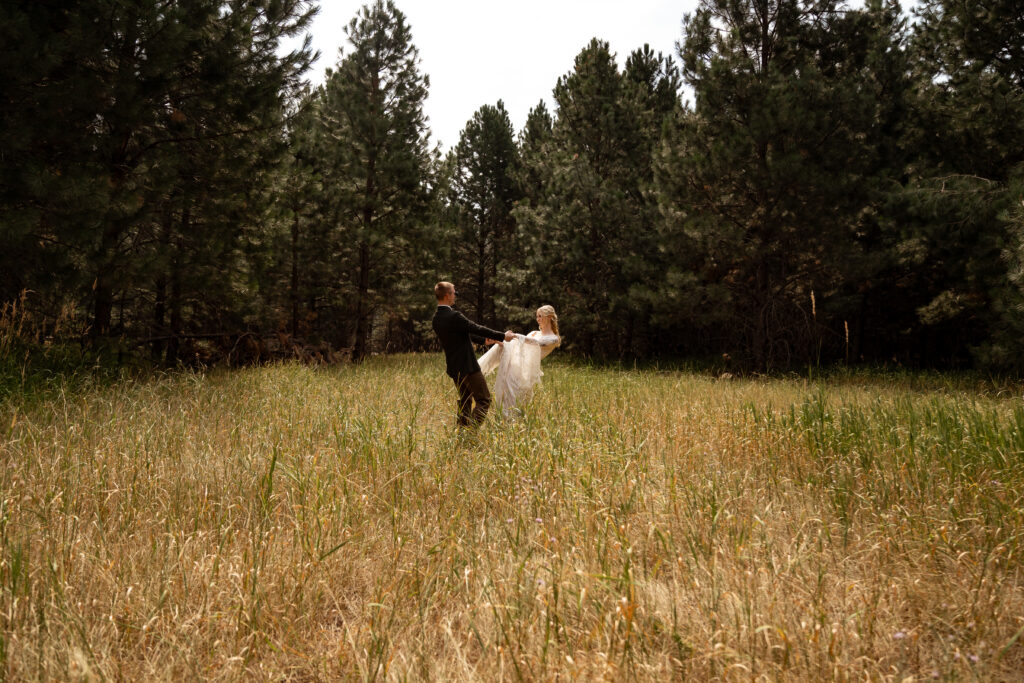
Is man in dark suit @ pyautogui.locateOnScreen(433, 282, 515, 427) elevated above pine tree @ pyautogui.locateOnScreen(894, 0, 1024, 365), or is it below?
below

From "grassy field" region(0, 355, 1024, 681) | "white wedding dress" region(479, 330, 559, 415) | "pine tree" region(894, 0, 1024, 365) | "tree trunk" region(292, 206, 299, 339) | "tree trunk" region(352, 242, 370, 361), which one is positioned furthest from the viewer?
"tree trunk" region(352, 242, 370, 361)

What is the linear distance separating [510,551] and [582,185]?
13783 mm

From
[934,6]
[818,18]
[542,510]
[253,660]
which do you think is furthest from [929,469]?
[934,6]

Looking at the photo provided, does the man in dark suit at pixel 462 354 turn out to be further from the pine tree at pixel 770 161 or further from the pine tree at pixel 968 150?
the pine tree at pixel 968 150

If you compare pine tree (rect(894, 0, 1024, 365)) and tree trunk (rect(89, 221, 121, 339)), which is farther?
pine tree (rect(894, 0, 1024, 365))

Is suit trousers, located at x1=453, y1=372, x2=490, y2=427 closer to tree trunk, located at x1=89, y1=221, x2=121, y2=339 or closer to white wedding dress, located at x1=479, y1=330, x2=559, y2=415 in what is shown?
white wedding dress, located at x1=479, y1=330, x2=559, y2=415

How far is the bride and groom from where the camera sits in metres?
5.30

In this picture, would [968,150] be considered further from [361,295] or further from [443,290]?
[361,295]

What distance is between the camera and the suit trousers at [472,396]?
5.32 meters

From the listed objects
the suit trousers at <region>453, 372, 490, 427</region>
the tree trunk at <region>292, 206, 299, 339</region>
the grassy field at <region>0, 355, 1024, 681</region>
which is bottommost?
the grassy field at <region>0, 355, 1024, 681</region>

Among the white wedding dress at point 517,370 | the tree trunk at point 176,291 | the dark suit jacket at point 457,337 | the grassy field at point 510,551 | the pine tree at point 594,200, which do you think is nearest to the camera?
the grassy field at point 510,551

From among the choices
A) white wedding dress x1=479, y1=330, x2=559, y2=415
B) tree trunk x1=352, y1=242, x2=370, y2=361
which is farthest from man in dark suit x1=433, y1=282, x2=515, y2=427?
tree trunk x1=352, y1=242, x2=370, y2=361

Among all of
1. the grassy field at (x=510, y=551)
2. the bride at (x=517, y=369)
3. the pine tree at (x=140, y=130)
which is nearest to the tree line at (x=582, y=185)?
the pine tree at (x=140, y=130)

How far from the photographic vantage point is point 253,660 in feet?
6.52
